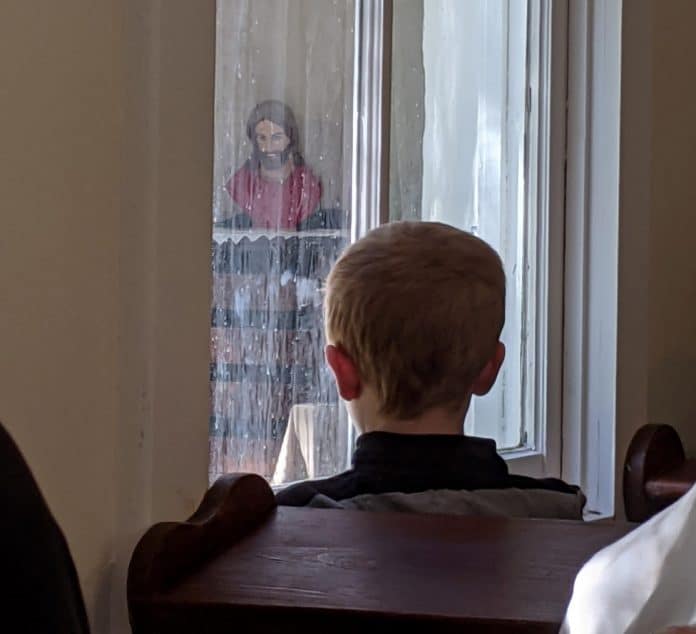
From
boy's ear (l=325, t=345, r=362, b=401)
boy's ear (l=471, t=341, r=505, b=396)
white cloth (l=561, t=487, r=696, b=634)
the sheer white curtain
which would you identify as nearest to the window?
the sheer white curtain

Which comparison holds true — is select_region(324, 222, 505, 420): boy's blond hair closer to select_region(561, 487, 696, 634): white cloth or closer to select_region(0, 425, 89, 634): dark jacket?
select_region(561, 487, 696, 634): white cloth

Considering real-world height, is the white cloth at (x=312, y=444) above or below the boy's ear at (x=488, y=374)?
below

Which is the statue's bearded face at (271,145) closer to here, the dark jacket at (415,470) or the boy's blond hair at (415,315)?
the boy's blond hair at (415,315)

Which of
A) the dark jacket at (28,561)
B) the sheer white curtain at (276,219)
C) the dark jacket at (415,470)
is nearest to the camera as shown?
the dark jacket at (28,561)

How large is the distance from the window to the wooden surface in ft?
1.31

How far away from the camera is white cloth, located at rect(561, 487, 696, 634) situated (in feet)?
1.78

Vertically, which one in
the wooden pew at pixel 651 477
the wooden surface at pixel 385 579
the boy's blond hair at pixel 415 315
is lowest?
the wooden pew at pixel 651 477

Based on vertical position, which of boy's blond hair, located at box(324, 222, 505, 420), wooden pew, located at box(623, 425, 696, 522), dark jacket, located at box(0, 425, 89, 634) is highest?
boy's blond hair, located at box(324, 222, 505, 420)

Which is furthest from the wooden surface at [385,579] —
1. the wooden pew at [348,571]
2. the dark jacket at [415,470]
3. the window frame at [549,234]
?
the window frame at [549,234]

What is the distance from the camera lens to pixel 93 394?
31.5 inches

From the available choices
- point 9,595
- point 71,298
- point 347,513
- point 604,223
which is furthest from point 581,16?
point 9,595

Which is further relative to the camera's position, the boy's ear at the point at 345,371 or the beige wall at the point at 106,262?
the boy's ear at the point at 345,371

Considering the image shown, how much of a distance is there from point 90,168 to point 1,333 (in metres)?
0.15

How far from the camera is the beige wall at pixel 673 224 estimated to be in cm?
178
